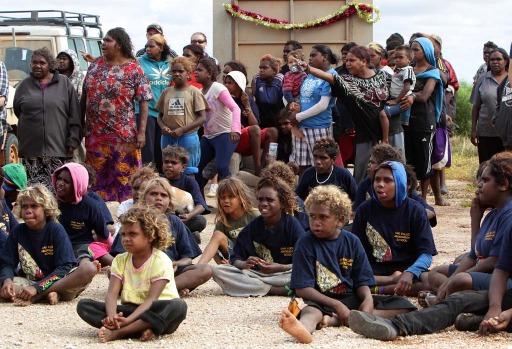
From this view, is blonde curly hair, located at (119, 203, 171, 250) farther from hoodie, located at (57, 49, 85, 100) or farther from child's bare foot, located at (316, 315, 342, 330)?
hoodie, located at (57, 49, 85, 100)

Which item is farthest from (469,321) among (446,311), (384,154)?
(384,154)

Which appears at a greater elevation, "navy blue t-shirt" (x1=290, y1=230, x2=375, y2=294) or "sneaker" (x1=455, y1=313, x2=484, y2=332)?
"navy blue t-shirt" (x1=290, y1=230, x2=375, y2=294)

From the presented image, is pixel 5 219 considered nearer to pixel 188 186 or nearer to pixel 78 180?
pixel 78 180

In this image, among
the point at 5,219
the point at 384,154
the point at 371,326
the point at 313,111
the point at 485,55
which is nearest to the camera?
the point at 371,326

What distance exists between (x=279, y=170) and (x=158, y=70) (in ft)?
12.4

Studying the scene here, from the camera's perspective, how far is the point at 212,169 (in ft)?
41.1

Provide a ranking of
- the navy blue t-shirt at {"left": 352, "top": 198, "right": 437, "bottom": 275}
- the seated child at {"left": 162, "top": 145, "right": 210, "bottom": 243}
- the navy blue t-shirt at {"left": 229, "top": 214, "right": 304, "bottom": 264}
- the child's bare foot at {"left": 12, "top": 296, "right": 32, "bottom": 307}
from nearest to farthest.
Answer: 1. the child's bare foot at {"left": 12, "top": 296, "right": 32, "bottom": 307}
2. the navy blue t-shirt at {"left": 352, "top": 198, "right": 437, "bottom": 275}
3. the navy blue t-shirt at {"left": 229, "top": 214, "right": 304, "bottom": 264}
4. the seated child at {"left": 162, "top": 145, "right": 210, "bottom": 243}

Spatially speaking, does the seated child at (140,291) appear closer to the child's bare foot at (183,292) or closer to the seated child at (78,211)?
the child's bare foot at (183,292)

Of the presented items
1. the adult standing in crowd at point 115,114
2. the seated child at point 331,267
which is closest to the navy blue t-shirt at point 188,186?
the adult standing in crowd at point 115,114

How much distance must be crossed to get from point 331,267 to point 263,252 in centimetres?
145

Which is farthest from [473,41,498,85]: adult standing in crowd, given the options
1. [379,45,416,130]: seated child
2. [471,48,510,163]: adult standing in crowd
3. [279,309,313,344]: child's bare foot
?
[279,309,313,344]: child's bare foot

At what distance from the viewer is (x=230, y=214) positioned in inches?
332

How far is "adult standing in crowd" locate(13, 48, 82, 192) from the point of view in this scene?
11.0 meters

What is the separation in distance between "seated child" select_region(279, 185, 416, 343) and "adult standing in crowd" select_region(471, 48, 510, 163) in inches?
267
